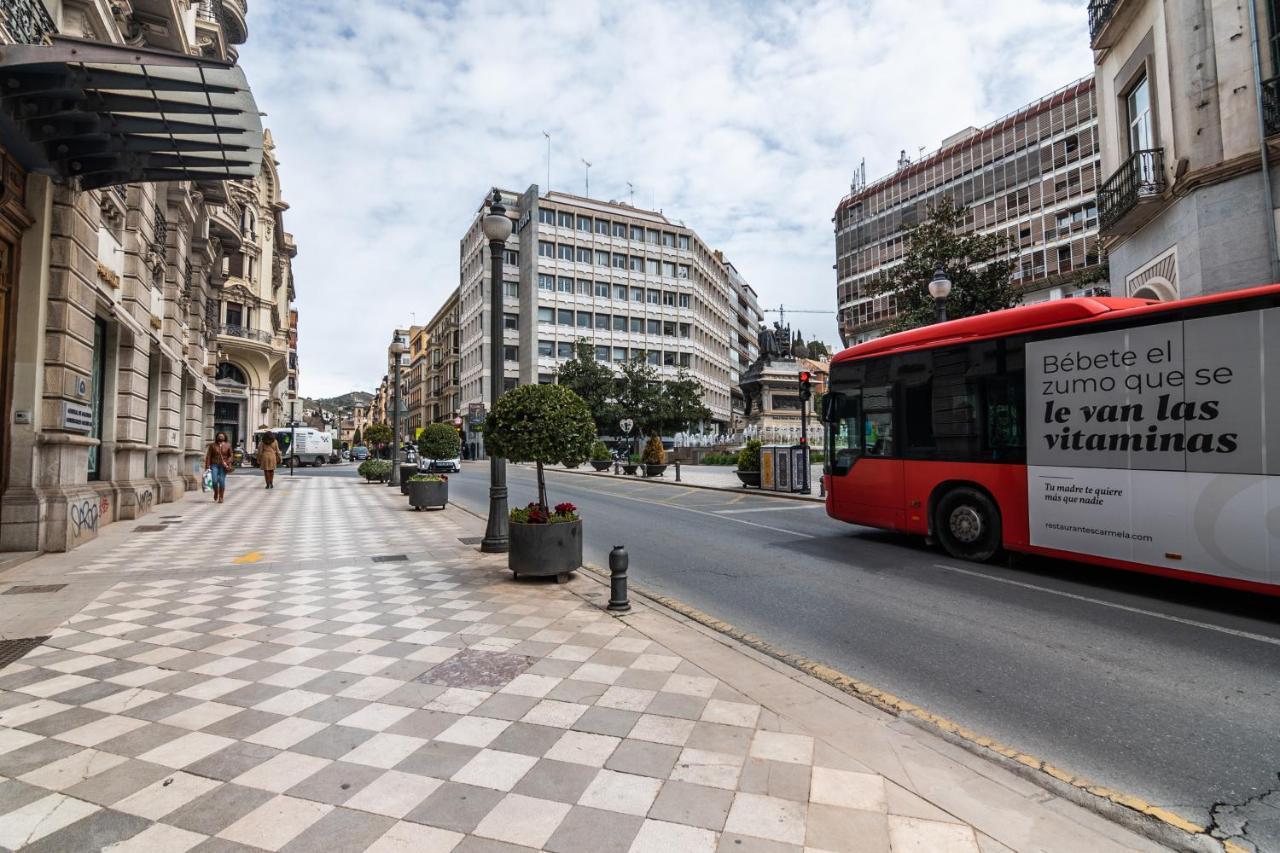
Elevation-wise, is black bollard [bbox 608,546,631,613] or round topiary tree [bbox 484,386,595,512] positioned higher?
round topiary tree [bbox 484,386,595,512]

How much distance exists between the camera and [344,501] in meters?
18.9

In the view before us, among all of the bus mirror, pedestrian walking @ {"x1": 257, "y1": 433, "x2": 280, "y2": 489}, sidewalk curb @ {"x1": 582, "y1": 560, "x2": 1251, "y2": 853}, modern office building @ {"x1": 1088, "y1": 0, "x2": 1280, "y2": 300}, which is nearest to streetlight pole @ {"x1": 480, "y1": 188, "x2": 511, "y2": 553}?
the bus mirror

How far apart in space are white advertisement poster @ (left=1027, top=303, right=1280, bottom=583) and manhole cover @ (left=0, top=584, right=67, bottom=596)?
449 inches

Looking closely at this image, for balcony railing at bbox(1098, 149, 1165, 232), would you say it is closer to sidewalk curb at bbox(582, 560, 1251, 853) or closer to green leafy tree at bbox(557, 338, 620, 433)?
sidewalk curb at bbox(582, 560, 1251, 853)

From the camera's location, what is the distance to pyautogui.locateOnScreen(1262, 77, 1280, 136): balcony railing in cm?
1159

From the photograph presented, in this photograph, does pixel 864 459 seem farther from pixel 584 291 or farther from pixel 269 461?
pixel 584 291

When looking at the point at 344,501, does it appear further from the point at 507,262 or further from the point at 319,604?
the point at 507,262

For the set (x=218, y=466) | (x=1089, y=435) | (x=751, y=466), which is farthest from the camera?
(x=751, y=466)

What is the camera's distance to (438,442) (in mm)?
19109

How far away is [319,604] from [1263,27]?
1811 cm

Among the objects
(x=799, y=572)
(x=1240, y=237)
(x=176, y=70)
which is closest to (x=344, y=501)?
(x=176, y=70)

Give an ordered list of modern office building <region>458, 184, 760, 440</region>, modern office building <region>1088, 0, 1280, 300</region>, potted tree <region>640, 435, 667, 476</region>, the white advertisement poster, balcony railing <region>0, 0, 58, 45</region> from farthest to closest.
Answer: modern office building <region>458, 184, 760, 440</region> → potted tree <region>640, 435, 667, 476</region> → modern office building <region>1088, 0, 1280, 300</region> → balcony railing <region>0, 0, 58, 45</region> → the white advertisement poster

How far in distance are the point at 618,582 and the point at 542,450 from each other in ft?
6.48

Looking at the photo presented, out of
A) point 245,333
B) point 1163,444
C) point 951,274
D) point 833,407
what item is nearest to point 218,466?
point 833,407
